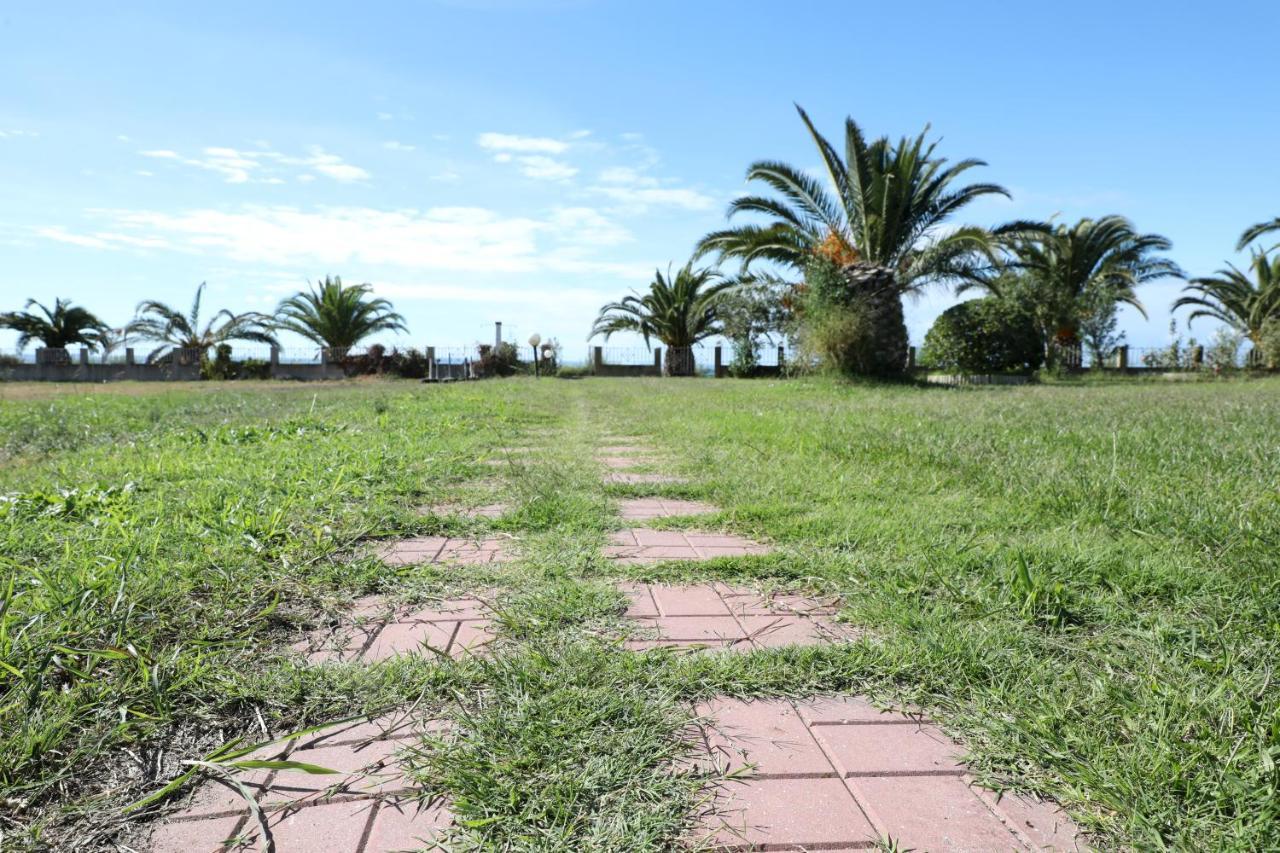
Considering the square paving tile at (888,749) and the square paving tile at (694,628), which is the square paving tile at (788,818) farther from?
the square paving tile at (694,628)

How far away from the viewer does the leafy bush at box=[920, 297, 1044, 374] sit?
19781 millimetres

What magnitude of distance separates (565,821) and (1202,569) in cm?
216

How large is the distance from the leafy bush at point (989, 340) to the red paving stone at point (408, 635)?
2007cm

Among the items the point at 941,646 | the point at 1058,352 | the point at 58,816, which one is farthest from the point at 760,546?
the point at 1058,352

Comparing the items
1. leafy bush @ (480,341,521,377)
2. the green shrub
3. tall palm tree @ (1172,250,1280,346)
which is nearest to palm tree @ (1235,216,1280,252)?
tall palm tree @ (1172,250,1280,346)

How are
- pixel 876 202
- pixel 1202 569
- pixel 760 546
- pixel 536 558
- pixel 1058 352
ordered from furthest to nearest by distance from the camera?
1. pixel 1058 352
2. pixel 876 202
3. pixel 760 546
4. pixel 536 558
5. pixel 1202 569

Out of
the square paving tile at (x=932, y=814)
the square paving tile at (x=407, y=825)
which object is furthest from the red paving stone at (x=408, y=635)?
the square paving tile at (x=932, y=814)

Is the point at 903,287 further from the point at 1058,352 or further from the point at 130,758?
the point at 130,758

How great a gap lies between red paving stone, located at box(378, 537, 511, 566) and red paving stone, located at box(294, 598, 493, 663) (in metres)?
0.43

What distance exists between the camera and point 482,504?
3.50 meters

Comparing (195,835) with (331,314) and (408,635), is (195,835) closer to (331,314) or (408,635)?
(408,635)

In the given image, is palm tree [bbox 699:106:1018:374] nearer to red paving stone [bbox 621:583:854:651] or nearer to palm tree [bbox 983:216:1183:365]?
palm tree [bbox 983:216:1183:365]

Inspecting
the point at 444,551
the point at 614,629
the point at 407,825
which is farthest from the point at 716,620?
the point at 444,551

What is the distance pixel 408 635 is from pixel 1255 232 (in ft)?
103
